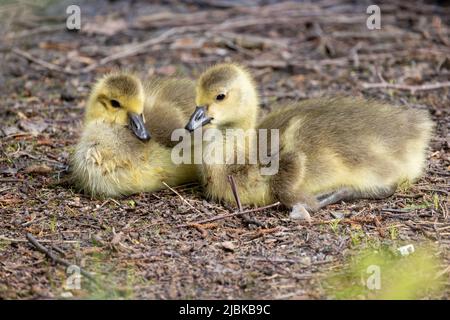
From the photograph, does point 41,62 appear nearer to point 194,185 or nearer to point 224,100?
point 194,185

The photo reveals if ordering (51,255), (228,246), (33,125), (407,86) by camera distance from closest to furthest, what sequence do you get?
(51,255)
(228,246)
(33,125)
(407,86)

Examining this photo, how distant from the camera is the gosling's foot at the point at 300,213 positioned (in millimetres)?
3824

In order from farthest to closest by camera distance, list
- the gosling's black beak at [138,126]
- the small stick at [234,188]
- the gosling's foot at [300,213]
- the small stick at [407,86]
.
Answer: the small stick at [407,86] < the gosling's black beak at [138,126] < the small stick at [234,188] < the gosling's foot at [300,213]

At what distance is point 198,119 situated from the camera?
403 cm

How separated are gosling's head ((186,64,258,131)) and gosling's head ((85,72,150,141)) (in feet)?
1.05

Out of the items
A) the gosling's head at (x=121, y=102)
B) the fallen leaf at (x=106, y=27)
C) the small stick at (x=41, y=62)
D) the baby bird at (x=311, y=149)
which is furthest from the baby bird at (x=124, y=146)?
the fallen leaf at (x=106, y=27)

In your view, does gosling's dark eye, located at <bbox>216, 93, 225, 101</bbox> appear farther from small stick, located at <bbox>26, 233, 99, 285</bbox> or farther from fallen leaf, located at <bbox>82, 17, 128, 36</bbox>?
fallen leaf, located at <bbox>82, 17, 128, 36</bbox>

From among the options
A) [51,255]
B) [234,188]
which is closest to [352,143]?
[234,188]

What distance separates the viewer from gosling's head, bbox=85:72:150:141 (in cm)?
416

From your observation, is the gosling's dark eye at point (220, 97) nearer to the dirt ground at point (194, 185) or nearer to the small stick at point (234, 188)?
the small stick at point (234, 188)

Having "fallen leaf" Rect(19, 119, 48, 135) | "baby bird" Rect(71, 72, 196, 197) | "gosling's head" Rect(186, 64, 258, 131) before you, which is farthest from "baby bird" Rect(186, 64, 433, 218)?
"fallen leaf" Rect(19, 119, 48, 135)

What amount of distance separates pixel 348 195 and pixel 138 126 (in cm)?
111

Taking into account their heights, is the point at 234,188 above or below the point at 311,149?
below
